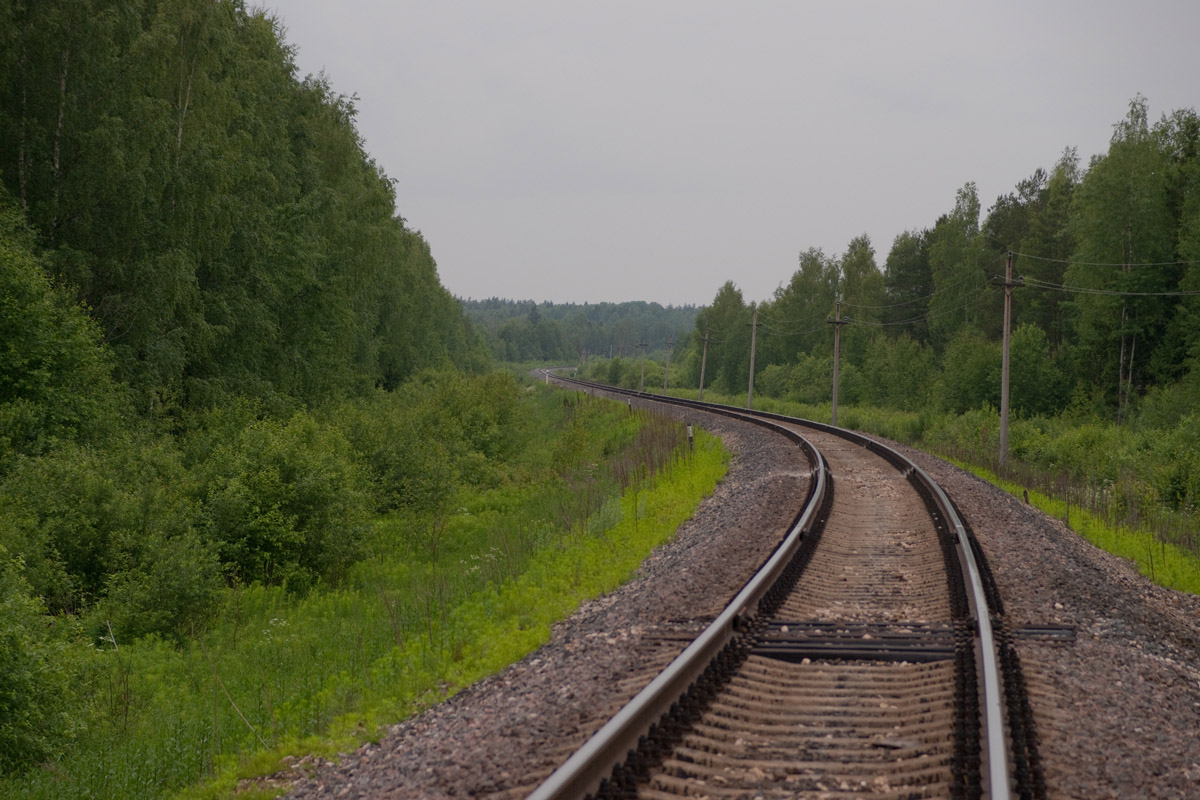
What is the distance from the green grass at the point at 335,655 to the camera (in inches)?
228

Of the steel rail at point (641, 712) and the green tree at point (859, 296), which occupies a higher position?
the green tree at point (859, 296)

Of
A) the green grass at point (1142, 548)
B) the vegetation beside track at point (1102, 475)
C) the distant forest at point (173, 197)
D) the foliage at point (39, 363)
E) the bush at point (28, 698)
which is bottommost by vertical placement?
the bush at point (28, 698)

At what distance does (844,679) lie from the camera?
532 cm

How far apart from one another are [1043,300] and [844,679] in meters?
57.0

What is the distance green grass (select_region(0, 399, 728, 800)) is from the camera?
579 centimetres

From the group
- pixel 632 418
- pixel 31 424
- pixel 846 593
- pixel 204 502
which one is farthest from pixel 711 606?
pixel 632 418

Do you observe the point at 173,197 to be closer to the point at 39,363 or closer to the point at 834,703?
the point at 39,363

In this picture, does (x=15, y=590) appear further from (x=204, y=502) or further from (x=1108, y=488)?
(x=1108, y=488)

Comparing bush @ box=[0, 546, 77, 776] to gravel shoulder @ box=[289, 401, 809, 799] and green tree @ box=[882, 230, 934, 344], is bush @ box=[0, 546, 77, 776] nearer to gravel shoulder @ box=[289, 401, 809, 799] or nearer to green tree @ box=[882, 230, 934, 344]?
gravel shoulder @ box=[289, 401, 809, 799]

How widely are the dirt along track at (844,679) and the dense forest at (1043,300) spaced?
63.3 ft

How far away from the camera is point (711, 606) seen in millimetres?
7148

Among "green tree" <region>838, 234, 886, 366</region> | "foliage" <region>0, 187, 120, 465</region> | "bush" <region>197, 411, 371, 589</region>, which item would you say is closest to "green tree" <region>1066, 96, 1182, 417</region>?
"green tree" <region>838, 234, 886, 366</region>

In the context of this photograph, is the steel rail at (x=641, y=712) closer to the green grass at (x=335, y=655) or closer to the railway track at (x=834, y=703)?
the railway track at (x=834, y=703)

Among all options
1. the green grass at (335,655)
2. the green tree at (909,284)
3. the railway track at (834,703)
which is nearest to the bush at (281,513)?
the green grass at (335,655)
